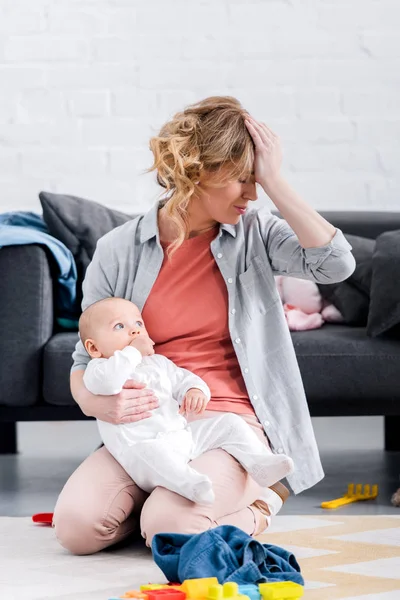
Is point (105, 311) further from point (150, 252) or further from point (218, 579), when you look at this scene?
point (218, 579)

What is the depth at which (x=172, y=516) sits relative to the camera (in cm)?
177

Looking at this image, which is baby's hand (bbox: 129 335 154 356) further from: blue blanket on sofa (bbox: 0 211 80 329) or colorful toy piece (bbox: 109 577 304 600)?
blue blanket on sofa (bbox: 0 211 80 329)

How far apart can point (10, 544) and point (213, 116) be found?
0.95 meters

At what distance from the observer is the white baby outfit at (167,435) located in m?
1.79

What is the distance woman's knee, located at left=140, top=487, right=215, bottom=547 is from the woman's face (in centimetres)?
56

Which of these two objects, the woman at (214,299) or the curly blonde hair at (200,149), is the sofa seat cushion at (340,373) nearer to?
the woman at (214,299)

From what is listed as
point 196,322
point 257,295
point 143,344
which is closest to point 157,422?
point 143,344

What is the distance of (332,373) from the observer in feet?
8.19

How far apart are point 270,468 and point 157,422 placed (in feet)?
0.76

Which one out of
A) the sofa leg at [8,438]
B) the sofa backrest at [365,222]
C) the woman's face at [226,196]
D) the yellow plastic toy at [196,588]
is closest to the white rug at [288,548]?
the yellow plastic toy at [196,588]

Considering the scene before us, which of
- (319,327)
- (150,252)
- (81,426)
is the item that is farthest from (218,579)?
(81,426)

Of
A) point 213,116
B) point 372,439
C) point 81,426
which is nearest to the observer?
point 213,116

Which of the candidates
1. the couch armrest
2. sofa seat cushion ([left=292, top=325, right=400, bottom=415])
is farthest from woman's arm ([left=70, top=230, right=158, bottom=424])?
sofa seat cushion ([left=292, top=325, right=400, bottom=415])

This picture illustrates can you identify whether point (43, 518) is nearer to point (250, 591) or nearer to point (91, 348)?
point (91, 348)
